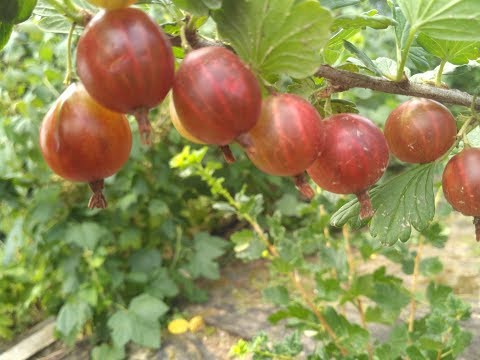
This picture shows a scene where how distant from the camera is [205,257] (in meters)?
2.08

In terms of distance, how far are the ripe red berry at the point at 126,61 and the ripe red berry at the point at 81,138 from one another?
0.16 ft

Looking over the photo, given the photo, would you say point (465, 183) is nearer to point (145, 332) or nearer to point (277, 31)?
point (277, 31)

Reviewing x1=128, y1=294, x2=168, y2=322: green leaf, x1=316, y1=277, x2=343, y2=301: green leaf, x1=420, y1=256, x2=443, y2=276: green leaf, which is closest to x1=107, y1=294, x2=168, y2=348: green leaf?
x1=128, y1=294, x2=168, y2=322: green leaf

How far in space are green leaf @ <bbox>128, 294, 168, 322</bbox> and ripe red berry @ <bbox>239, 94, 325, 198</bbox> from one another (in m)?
1.49

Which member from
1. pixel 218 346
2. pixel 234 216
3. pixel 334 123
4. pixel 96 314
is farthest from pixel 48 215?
pixel 334 123

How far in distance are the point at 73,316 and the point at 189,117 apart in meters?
1.60

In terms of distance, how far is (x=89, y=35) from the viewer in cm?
35

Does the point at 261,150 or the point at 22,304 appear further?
the point at 22,304

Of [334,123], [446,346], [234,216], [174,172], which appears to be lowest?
[234,216]

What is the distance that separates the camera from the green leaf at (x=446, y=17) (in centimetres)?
45

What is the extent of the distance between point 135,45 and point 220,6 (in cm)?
7

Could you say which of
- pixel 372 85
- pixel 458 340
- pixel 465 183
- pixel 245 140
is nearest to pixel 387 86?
pixel 372 85

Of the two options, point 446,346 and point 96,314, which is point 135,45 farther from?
point 96,314

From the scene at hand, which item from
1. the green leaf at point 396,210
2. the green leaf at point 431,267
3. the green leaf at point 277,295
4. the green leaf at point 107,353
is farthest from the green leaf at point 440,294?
the green leaf at point 107,353
